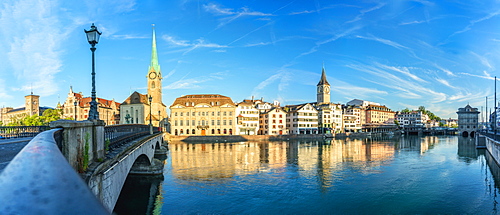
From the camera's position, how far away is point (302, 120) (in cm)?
10544

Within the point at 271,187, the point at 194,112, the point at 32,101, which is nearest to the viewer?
the point at 271,187

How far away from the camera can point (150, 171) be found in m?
30.6

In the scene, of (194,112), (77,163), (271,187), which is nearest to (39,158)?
(77,163)

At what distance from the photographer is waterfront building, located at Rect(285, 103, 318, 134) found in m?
105

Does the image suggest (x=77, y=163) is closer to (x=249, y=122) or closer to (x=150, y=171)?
(x=150, y=171)

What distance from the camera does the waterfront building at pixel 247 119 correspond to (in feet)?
325

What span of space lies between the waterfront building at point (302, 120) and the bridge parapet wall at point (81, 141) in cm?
9567

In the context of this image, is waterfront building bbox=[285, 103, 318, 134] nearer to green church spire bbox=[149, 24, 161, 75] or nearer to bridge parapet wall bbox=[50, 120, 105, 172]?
green church spire bbox=[149, 24, 161, 75]

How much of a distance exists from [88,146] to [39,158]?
8833 mm

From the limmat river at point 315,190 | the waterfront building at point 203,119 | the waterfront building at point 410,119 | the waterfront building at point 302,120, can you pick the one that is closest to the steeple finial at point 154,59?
the waterfront building at point 203,119

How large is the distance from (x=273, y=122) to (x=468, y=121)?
281 feet

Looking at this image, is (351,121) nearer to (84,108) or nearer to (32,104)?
(84,108)

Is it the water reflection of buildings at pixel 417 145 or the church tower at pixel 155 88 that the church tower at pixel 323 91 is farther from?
the church tower at pixel 155 88

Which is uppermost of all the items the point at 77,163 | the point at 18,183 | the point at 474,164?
the point at 18,183
